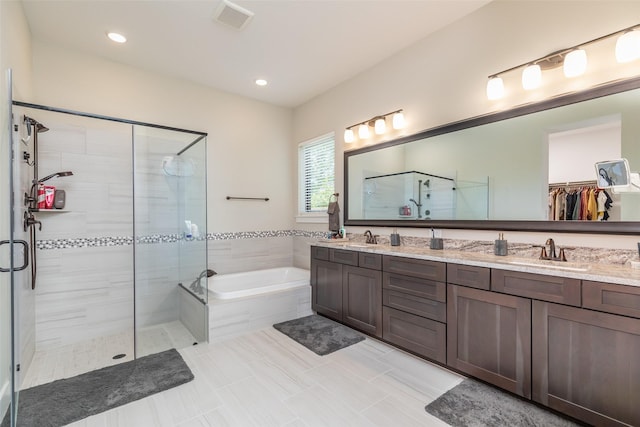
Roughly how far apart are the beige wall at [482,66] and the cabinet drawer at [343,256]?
531mm

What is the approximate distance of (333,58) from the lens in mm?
3137

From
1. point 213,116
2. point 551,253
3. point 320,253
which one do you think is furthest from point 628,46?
point 213,116

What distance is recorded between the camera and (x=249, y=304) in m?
3.05

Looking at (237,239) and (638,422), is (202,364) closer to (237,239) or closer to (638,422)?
(237,239)

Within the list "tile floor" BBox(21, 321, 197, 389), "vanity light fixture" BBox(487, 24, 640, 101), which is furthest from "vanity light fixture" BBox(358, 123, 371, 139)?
"tile floor" BBox(21, 321, 197, 389)

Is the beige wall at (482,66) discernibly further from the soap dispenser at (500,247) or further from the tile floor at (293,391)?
the tile floor at (293,391)

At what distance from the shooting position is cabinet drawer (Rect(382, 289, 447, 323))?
2197mm

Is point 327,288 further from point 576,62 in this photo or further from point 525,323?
point 576,62

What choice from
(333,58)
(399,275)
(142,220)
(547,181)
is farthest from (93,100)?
(547,181)

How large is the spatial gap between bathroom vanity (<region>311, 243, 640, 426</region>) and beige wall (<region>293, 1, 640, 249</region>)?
0.50 m

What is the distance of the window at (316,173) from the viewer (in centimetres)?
401

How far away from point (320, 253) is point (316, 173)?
137cm

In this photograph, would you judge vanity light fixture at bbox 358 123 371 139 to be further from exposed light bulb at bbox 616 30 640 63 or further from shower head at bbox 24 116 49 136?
shower head at bbox 24 116 49 136

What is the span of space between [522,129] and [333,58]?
197 centimetres
